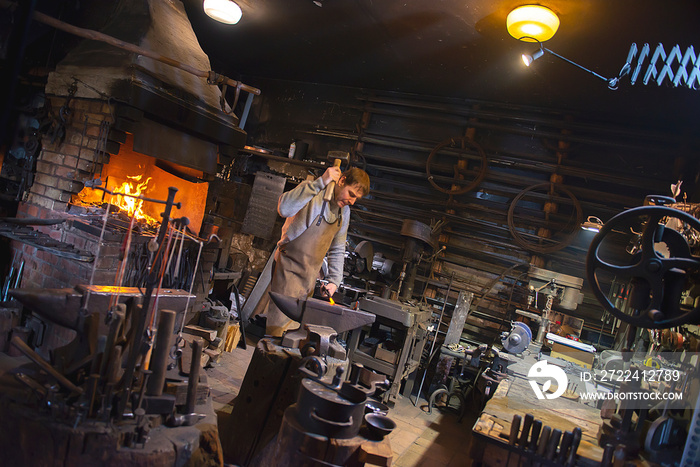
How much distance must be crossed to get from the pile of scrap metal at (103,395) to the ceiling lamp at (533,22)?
12.3 ft

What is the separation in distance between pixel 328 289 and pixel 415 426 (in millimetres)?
1983

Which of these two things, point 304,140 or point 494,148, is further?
point 304,140

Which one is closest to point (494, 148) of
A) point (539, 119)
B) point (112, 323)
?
point (539, 119)

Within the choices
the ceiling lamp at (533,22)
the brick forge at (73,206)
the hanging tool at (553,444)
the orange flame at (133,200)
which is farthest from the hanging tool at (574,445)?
the orange flame at (133,200)

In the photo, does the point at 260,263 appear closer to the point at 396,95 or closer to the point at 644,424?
the point at 396,95

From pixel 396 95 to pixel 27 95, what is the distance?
5.47 metres

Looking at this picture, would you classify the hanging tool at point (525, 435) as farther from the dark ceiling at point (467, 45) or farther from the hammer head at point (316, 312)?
the dark ceiling at point (467, 45)

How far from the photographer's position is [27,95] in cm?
568

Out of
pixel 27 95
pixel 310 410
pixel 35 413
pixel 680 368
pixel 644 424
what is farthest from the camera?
pixel 27 95

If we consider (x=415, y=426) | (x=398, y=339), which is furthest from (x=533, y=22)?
(x=415, y=426)

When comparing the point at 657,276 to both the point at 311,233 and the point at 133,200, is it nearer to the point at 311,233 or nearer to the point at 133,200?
the point at 311,233

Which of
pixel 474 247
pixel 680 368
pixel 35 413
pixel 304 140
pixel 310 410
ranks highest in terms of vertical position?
pixel 304 140

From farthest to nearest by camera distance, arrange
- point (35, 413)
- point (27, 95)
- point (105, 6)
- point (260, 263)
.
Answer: point (260, 263)
point (27, 95)
point (105, 6)
point (35, 413)

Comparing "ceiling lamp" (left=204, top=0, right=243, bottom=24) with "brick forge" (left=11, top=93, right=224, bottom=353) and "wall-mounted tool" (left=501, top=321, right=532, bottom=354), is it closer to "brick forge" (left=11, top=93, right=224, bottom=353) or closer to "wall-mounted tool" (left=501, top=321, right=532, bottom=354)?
"brick forge" (left=11, top=93, right=224, bottom=353)
